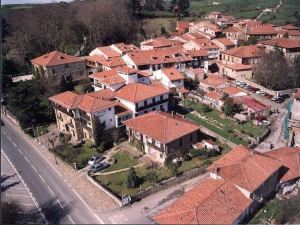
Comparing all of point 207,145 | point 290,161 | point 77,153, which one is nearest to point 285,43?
point 207,145

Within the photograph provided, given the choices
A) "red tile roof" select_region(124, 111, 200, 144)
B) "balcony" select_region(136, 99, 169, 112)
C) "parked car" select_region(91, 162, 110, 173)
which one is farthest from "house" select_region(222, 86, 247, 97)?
"parked car" select_region(91, 162, 110, 173)

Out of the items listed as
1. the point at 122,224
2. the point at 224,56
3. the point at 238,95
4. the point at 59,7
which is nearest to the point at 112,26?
the point at 59,7

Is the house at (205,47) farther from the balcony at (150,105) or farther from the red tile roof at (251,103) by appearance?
the balcony at (150,105)

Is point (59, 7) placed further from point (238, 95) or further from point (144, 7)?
point (238, 95)

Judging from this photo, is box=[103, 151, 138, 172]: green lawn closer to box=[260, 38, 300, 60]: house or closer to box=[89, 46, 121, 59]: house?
box=[89, 46, 121, 59]: house

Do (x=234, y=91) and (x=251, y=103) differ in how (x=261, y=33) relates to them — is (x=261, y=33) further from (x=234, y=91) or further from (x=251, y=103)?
(x=251, y=103)
